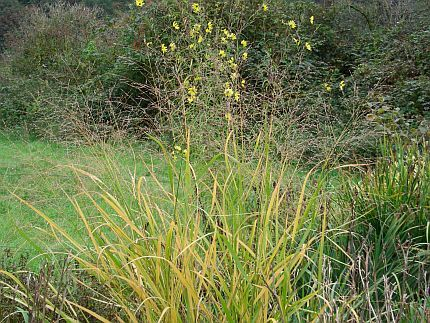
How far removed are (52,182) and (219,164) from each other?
1.08m

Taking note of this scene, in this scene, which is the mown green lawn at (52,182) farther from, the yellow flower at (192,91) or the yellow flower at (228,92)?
the yellow flower at (228,92)

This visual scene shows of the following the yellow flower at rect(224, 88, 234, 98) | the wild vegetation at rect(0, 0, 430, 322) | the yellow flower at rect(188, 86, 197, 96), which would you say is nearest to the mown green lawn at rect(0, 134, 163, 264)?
the wild vegetation at rect(0, 0, 430, 322)

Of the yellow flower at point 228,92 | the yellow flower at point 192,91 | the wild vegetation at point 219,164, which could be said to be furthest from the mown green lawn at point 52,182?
the yellow flower at point 228,92

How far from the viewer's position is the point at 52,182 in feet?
13.4

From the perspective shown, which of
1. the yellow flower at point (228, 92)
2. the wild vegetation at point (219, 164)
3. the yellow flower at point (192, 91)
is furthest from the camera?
the yellow flower at point (192, 91)

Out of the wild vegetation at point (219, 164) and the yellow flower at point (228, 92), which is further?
the yellow flower at point (228, 92)

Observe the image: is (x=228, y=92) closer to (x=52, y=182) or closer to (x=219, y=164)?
(x=219, y=164)

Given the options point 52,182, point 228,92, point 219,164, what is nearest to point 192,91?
point 228,92

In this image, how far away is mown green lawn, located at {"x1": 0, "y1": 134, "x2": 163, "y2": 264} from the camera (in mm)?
3174

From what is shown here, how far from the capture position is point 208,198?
3660mm

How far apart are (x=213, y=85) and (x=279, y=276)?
7.87ft

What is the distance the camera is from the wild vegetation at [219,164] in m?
2.37

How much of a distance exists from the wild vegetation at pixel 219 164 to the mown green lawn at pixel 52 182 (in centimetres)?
4

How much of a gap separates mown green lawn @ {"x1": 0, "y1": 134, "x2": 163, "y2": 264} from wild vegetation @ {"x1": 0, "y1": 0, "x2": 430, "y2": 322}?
0.13 ft
